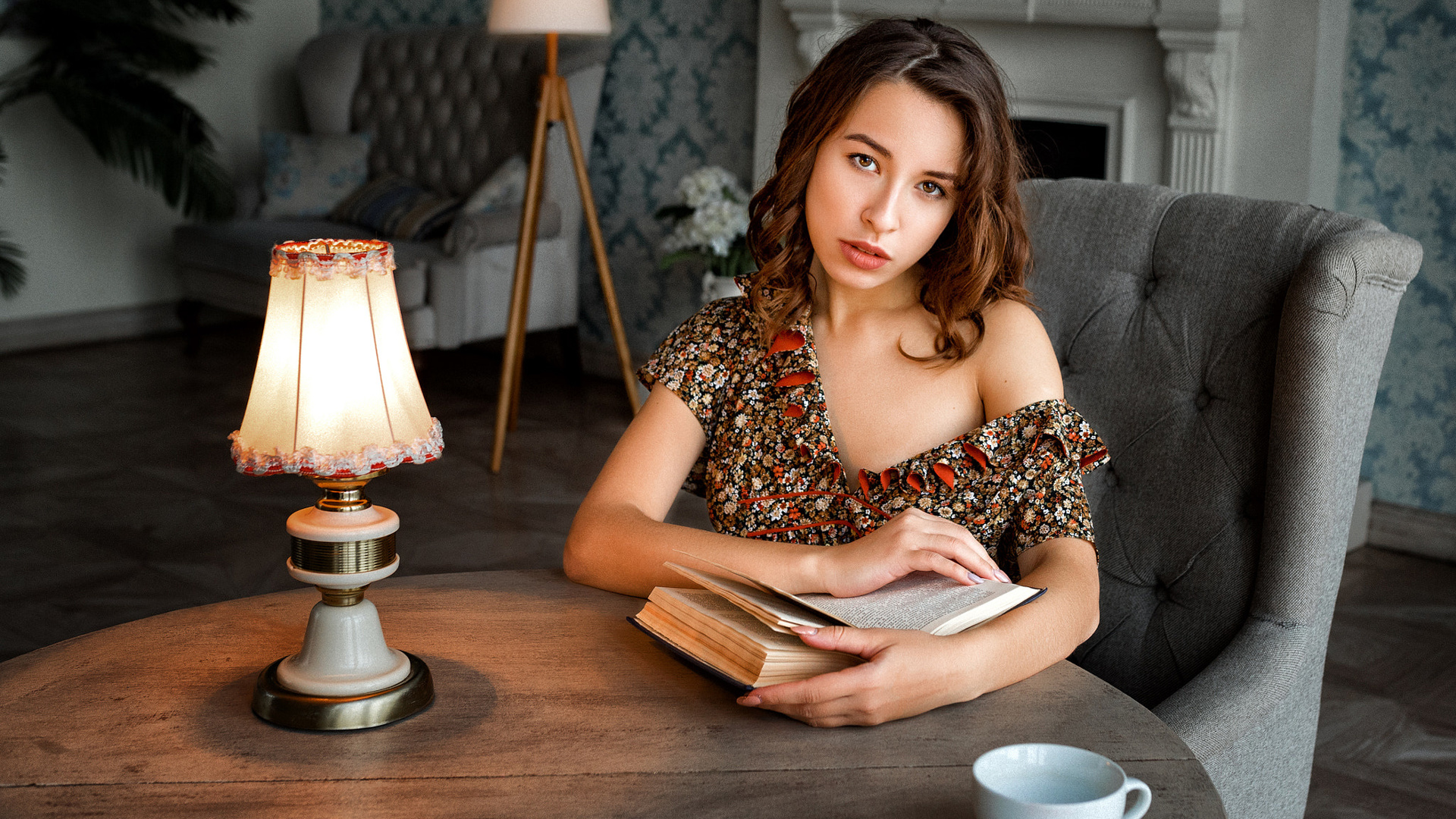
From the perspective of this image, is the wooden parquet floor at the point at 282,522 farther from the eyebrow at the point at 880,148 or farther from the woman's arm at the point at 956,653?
the eyebrow at the point at 880,148

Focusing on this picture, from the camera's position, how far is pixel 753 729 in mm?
941

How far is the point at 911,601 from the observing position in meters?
1.04

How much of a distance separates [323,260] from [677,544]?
1.40 feet

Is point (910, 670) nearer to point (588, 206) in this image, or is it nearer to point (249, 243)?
point (588, 206)

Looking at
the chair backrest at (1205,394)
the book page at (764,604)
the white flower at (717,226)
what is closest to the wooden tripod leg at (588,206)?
the white flower at (717,226)

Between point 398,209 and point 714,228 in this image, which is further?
point 398,209

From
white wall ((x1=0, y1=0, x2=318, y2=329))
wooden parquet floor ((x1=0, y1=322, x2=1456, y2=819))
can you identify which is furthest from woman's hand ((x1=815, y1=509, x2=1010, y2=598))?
white wall ((x1=0, y1=0, x2=318, y2=329))

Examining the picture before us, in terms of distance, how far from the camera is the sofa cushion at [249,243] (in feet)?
15.9

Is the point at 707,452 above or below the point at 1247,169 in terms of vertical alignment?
below

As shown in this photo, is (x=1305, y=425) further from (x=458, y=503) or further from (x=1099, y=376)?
(x=458, y=503)

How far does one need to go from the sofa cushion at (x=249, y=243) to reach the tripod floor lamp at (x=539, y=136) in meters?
0.88

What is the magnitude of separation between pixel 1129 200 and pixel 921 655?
82 cm

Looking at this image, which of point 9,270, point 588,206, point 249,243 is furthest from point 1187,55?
point 9,270

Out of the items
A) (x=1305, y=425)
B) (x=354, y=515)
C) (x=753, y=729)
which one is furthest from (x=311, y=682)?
(x=1305, y=425)
